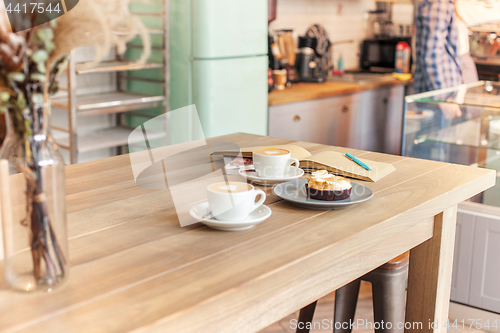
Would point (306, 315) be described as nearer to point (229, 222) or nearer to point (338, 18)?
point (229, 222)

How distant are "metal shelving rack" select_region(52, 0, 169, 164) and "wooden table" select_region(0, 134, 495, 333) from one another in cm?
139

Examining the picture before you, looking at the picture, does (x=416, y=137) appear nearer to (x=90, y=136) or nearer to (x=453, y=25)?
(x=453, y=25)

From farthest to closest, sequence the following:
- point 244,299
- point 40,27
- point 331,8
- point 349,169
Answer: point 331,8 < point 349,169 < point 244,299 < point 40,27

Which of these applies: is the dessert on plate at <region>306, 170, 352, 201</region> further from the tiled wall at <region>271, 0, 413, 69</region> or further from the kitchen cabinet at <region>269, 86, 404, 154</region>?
the tiled wall at <region>271, 0, 413, 69</region>

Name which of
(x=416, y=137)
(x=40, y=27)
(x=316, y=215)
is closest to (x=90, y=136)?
(x=416, y=137)

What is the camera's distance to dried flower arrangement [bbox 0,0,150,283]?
2.36 ft

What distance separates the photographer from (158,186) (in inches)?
54.2

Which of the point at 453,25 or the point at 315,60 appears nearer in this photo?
the point at 453,25

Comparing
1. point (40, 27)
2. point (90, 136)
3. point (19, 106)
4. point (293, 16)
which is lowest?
point (90, 136)

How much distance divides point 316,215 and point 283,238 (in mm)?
170

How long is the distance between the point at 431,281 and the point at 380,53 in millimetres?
3915

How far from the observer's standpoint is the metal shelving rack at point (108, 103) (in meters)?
2.85

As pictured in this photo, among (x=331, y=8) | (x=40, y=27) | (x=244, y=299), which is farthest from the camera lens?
(x=331, y=8)

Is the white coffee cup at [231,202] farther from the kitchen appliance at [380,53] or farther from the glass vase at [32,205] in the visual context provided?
the kitchen appliance at [380,53]
